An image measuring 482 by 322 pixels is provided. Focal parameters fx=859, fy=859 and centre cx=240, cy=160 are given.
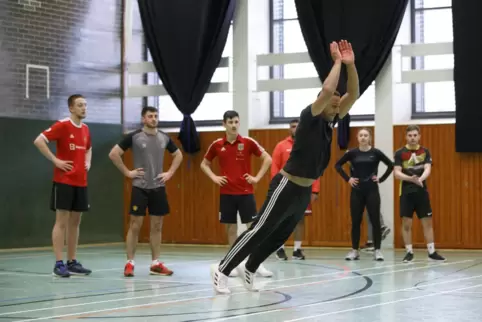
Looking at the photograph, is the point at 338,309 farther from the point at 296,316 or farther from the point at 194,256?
the point at 194,256

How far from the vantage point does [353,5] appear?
51.2 feet

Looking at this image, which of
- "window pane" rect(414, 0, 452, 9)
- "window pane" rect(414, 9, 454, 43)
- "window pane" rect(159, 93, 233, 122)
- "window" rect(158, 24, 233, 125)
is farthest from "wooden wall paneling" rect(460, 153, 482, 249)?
"window pane" rect(159, 93, 233, 122)

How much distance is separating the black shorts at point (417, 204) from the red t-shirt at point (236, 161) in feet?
8.38

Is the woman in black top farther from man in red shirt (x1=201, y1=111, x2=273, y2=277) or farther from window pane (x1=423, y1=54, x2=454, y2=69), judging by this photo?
window pane (x1=423, y1=54, x2=454, y2=69)

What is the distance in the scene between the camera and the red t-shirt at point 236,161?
35.0 feet

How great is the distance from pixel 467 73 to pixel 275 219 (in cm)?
820

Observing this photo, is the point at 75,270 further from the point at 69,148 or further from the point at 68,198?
the point at 69,148

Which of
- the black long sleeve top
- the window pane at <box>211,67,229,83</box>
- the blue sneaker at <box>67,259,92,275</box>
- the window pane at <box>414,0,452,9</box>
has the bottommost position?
the blue sneaker at <box>67,259,92,275</box>

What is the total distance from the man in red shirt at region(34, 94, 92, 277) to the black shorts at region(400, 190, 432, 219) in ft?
14.8

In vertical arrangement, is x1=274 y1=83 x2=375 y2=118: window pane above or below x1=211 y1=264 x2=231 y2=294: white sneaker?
above

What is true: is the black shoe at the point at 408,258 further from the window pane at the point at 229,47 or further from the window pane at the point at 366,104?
the window pane at the point at 229,47

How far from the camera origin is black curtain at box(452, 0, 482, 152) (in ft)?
48.3

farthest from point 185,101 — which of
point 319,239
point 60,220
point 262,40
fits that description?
point 60,220

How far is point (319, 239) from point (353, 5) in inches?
172
